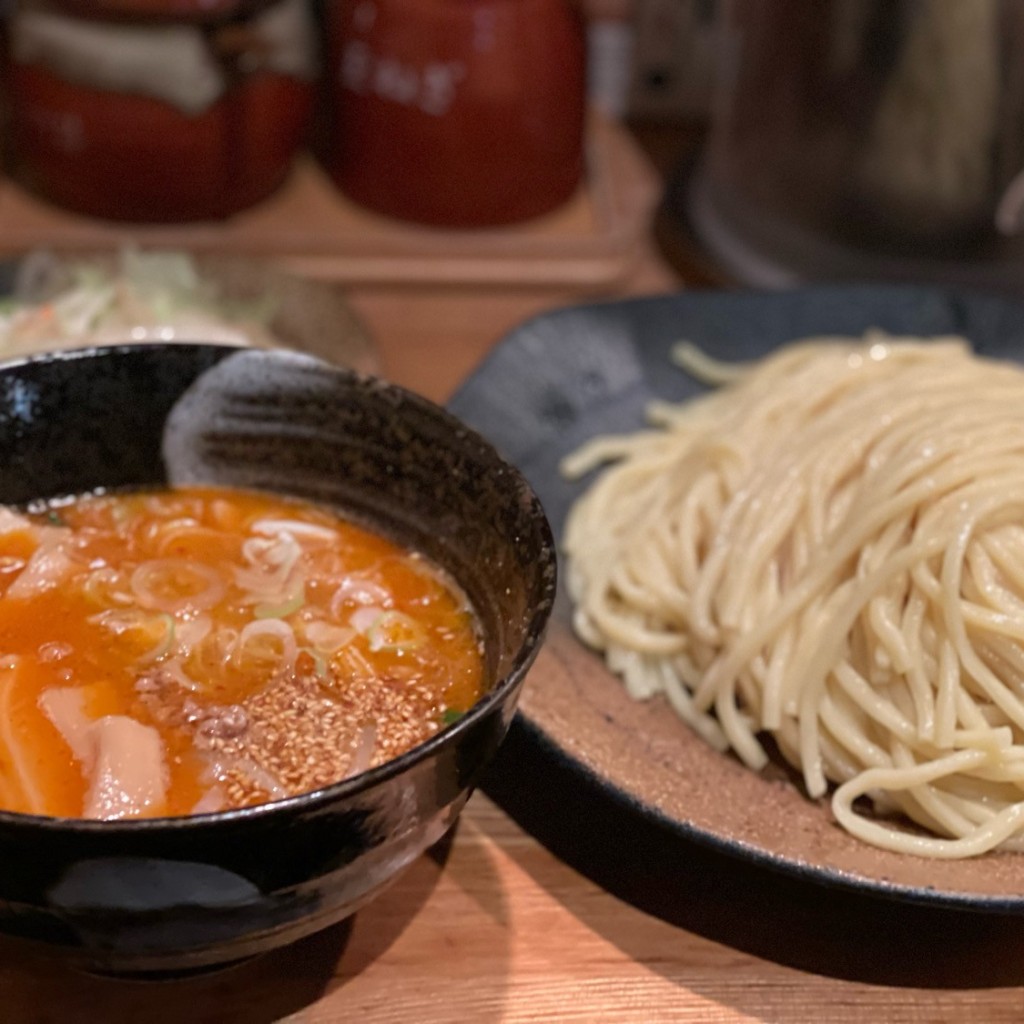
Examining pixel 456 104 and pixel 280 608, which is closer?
pixel 280 608

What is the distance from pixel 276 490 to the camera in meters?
1.50

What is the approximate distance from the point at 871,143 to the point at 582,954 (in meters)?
1.86

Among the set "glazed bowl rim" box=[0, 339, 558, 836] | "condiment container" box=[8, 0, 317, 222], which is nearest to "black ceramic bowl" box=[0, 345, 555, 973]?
"glazed bowl rim" box=[0, 339, 558, 836]

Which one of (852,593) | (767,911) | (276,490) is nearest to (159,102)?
(276,490)

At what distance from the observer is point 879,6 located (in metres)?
2.41

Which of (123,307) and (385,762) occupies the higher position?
(385,762)

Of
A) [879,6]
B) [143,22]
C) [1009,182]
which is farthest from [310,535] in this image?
[1009,182]

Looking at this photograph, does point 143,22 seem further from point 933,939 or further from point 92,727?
point 933,939

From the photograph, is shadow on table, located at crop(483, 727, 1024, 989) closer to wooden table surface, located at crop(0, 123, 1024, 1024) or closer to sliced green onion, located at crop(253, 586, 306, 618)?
wooden table surface, located at crop(0, 123, 1024, 1024)

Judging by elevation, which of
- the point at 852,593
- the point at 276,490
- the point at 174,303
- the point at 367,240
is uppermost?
the point at 276,490

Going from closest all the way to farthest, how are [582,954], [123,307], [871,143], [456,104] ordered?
[582,954] → [123,307] → [871,143] → [456,104]

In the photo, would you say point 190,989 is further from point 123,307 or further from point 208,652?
point 123,307

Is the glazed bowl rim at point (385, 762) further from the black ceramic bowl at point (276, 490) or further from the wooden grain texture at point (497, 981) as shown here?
the wooden grain texture at point (497, 981)

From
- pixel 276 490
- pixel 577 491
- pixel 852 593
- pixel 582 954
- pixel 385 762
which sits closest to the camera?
pixel 385 762
